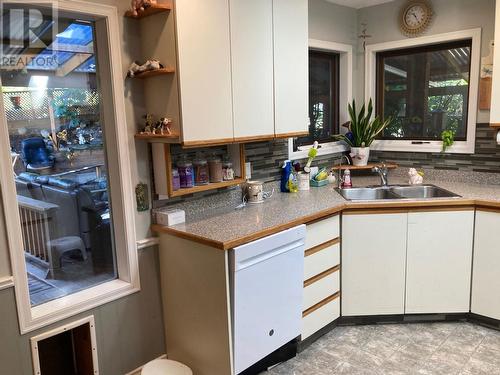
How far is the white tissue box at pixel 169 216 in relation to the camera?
2332 mm

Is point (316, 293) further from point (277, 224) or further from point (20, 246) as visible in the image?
point (20, 246)

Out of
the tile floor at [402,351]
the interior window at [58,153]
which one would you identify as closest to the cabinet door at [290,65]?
the interior window at [58,153]

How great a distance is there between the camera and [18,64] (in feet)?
6.38

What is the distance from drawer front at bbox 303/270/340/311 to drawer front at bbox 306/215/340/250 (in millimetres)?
248

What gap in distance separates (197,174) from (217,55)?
0.68 metres

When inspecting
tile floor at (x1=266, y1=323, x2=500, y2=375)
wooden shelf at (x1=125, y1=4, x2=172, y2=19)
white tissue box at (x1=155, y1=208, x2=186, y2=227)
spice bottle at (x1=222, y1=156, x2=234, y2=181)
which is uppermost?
wooden shelf at (x1=125, y1=4, x2=172, y2=19)

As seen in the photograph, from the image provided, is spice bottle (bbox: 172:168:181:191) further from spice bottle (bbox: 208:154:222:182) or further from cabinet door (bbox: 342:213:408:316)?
cabinet door (bbox: 342:213:408:316)

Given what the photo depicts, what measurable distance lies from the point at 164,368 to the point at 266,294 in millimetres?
700

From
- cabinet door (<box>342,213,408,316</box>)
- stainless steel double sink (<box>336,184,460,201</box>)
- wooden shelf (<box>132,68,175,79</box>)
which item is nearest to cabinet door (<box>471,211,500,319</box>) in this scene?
cabinet door (<box>342,213,408,316</box>)

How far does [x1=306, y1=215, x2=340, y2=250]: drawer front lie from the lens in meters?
2.54

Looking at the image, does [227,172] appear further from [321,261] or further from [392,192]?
[392,192]

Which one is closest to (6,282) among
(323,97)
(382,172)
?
(382,172)

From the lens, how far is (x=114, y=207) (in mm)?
2283

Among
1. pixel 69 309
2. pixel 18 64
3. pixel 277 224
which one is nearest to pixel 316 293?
pixel 277 224
